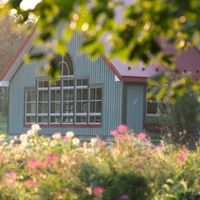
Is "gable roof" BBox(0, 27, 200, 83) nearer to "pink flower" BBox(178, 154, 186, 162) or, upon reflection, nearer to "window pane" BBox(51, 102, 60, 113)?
"window pane" BBox(51, 102, 60, 113)

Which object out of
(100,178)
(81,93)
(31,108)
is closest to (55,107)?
(31,108)

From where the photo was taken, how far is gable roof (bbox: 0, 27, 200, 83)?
26000mm

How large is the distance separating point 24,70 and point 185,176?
2354 centimetres

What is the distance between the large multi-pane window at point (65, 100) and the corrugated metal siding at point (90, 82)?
359 millimetres

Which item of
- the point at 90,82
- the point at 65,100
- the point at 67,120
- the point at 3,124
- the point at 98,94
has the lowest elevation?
the point at 3,124

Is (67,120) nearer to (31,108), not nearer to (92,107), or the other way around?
(92,107)

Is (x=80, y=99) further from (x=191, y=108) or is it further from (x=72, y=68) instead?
(x=191, y=108)

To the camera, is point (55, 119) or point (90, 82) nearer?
point (90, 82)

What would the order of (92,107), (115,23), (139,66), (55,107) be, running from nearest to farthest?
(115,23)
(139,66)
(92,107)
(55,107)

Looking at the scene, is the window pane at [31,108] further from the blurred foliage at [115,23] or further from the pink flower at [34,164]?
the blurred foliage at [115,23]

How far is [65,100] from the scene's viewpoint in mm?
29500

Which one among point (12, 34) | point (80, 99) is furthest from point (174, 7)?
point (12, 34)

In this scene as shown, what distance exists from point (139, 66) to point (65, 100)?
14.8ft

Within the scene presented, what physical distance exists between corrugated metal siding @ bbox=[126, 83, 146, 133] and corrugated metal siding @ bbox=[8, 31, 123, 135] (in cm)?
38
